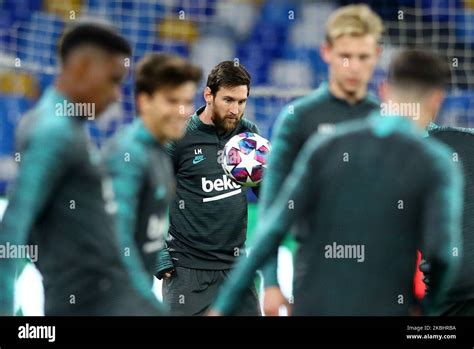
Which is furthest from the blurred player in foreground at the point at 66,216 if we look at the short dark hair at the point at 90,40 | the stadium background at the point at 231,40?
the stadium background at the point at 231,40

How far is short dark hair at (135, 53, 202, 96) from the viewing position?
3.42 meters

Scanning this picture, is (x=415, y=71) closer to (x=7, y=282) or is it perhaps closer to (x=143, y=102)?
(x=143, y=102)

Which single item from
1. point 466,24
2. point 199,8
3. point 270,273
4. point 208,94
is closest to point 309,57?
point 199,8

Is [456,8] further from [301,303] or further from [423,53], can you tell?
[301,303]

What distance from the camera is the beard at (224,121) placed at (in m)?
4.18

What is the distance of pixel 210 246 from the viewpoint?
4.15m

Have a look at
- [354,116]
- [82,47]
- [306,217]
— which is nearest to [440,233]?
[306,217]

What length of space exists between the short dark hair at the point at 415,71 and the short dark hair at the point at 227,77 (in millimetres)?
933

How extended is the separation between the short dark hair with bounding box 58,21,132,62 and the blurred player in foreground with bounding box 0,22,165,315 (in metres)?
0.18

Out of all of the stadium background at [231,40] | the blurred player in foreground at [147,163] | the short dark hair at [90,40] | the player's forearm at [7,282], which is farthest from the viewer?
the stadium background at [231,40]

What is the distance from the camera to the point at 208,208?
13.6 feet

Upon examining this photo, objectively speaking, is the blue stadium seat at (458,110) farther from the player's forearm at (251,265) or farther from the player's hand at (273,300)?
the player's forearm at (251,265)

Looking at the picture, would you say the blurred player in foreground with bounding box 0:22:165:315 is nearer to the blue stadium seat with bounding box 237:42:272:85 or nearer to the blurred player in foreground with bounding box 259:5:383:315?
the blurred player in foreground with bounding box 259:5:383:315

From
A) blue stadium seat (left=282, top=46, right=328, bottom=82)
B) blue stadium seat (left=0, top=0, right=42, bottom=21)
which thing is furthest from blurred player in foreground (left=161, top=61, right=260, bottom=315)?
blue stadium seat (left=0, top=0, right=42, bottom=21)
